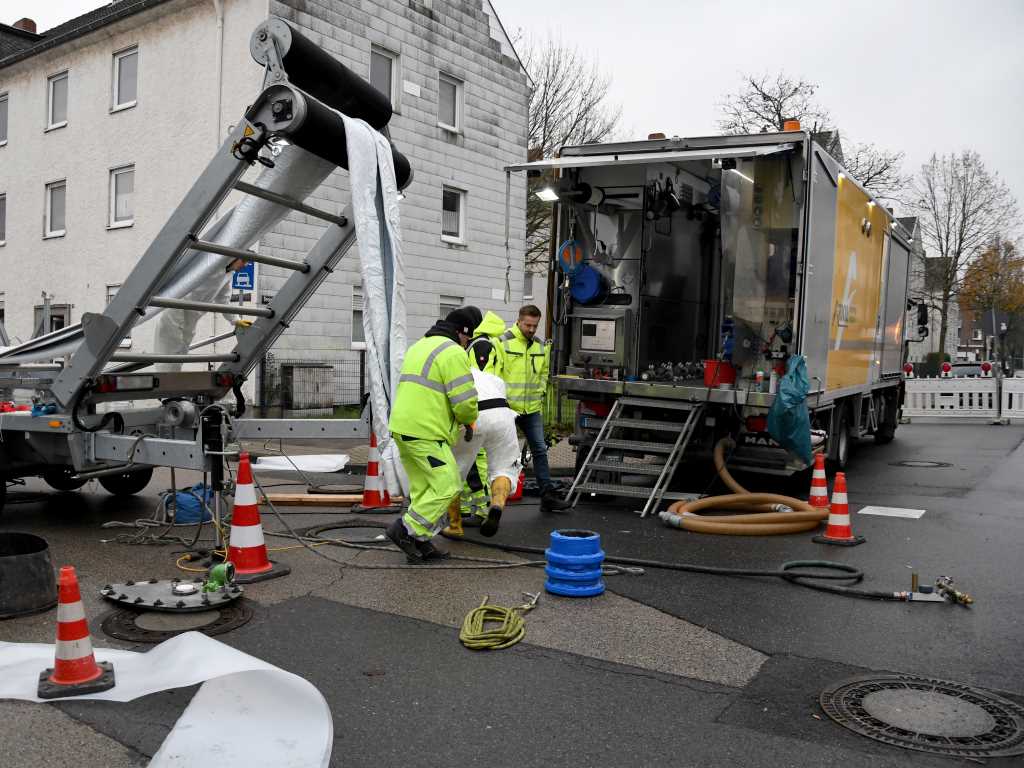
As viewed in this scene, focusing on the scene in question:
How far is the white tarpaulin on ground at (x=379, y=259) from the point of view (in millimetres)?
5352

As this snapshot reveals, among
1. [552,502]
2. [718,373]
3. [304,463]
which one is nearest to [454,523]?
[552,502]

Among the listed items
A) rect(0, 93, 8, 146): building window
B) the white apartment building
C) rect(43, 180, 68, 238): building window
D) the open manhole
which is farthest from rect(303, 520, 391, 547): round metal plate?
rect(0, 93, 8, 146): building window

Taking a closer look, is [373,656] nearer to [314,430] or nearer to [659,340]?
[314,430]

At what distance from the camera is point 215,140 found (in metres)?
17.7

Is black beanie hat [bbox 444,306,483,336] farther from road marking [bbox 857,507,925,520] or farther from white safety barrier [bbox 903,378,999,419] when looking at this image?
white safety barrier [bbox 903,378,999,419]

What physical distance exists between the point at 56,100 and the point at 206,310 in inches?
764

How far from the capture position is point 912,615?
510cm

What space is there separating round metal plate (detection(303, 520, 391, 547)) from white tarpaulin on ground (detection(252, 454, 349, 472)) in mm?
3308

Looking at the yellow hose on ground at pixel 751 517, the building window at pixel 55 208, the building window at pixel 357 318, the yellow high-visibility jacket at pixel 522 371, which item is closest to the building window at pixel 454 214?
the building window at pixel 357 318

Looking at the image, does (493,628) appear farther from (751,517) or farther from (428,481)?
(751,517)

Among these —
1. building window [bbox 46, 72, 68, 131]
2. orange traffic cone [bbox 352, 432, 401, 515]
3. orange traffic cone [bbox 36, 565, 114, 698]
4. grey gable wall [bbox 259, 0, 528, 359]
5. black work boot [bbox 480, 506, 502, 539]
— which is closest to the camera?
orange traffic cone [bbox 36, 565, 114, 698]

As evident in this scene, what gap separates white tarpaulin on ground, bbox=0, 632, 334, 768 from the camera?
3092 mm

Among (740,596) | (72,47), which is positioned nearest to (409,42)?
(72,47)

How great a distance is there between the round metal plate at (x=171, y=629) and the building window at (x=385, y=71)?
1615 cm
